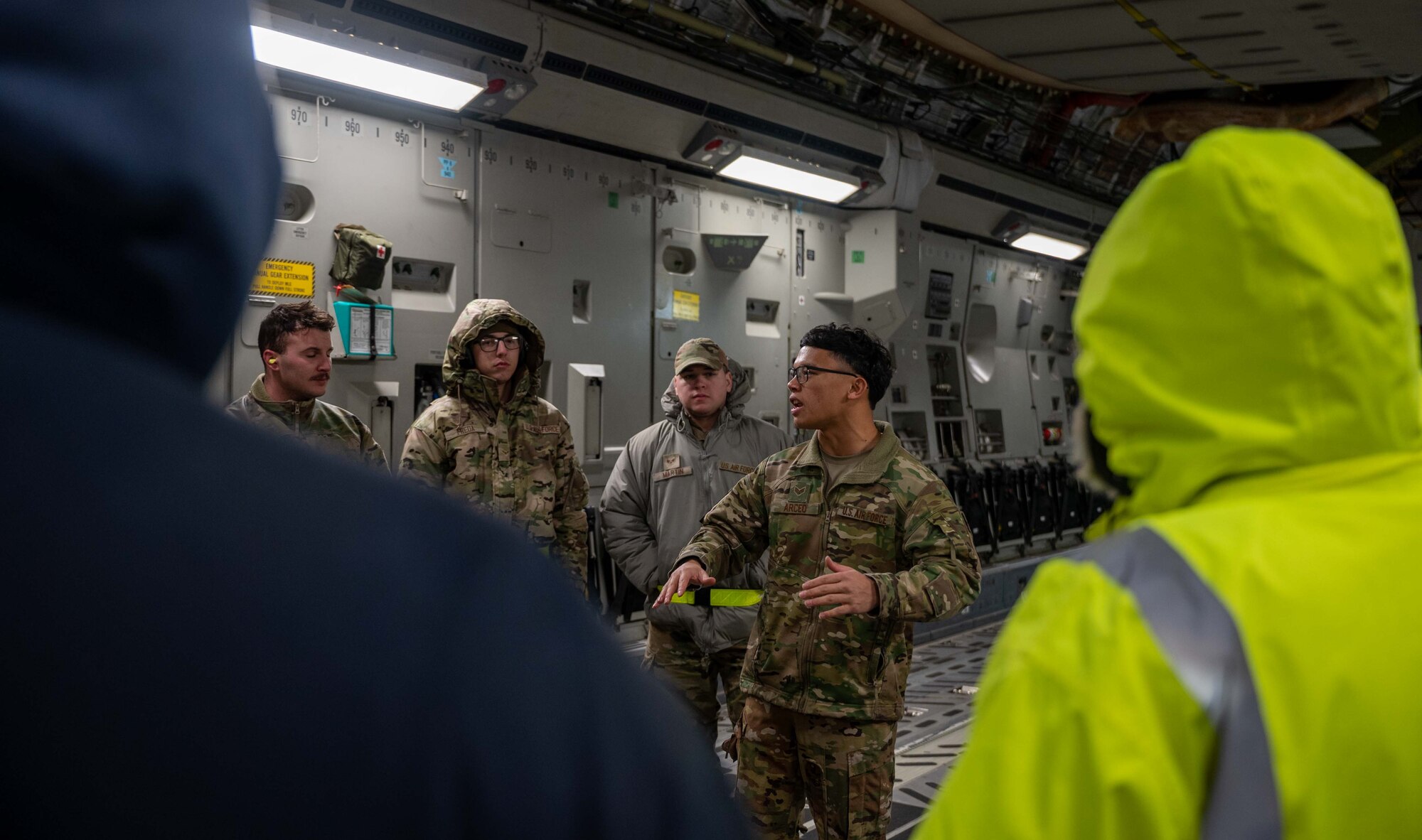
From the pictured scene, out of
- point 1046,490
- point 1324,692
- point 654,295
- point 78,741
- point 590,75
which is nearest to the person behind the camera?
point 78,741

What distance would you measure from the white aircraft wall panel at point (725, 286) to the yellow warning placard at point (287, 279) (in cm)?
237

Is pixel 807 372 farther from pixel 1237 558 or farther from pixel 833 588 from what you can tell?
pixel 1237 558

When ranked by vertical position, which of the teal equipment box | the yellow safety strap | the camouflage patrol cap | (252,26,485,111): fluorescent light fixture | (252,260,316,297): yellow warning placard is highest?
(252,26,485,111): fluorescent light fixture

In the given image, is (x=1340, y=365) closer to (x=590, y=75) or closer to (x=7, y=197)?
(x=7, y=197)

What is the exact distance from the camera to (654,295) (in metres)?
6.79

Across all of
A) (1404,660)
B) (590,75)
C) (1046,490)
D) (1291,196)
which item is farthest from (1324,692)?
(1046,490)

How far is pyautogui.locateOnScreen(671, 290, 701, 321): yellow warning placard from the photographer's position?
273 inches

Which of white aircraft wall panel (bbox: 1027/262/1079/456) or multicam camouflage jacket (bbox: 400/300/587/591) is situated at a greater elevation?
white aircraft wall panel (bbox: 1027/262/1079/456)

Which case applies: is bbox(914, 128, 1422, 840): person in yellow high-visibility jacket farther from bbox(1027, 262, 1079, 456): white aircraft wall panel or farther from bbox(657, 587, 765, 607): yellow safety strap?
bbox(1027, 262, 1079, 456): white aircraft wall panel

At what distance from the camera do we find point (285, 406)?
4.16m

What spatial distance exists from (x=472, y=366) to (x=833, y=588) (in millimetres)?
2593

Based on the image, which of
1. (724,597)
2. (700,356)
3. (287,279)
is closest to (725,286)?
(700,356)

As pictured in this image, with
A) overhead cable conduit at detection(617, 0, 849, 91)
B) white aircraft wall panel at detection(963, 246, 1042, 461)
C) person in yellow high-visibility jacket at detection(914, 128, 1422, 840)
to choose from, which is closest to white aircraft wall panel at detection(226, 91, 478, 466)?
overhead cable conduit at detection(617, 0, 849, 91)

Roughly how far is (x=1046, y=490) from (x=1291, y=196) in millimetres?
9980
